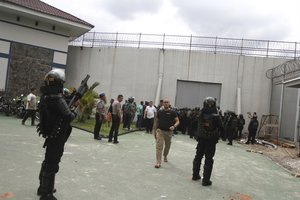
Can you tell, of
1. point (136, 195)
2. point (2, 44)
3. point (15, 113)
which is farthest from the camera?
point (2, 44)

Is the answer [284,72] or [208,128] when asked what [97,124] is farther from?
[284,72]

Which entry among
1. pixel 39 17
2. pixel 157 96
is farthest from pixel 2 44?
pixel 157 96

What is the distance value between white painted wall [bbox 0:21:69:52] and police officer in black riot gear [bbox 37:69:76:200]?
15.9m

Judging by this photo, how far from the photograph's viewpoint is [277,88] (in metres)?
20.4

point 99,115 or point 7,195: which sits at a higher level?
point 99,115

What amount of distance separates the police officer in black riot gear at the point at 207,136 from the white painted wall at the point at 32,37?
51.4ft

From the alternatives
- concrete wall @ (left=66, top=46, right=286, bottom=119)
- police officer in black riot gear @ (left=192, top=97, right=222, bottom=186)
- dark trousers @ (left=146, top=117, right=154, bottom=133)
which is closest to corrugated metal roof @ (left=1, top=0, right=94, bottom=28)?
concrete wall @ (left=66, top=46, right=286, bottom=119)

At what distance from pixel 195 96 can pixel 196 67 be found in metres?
2.05

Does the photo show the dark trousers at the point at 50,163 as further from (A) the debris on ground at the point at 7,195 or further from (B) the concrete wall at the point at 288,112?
(B) the concrete wall at the point at 288,112

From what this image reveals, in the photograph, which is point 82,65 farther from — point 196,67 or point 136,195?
point 136,195

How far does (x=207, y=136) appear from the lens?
6.25m

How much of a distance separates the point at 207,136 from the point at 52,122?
325cm

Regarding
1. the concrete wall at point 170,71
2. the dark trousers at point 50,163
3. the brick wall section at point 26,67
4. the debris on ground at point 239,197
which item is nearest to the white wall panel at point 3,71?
the brick wall section at point 26,67

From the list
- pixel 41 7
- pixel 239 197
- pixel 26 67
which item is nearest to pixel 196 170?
pixel 239 197
